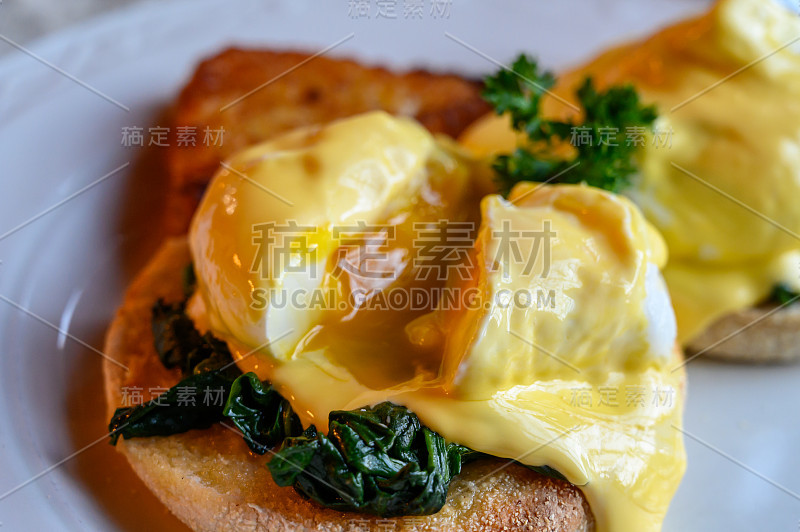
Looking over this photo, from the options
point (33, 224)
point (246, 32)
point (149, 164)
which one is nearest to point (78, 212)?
point (33, 224)

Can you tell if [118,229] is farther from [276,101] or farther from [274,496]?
[274,496]

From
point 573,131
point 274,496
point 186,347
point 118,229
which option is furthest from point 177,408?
point 573,131

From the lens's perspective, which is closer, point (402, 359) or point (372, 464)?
point (372, 464)

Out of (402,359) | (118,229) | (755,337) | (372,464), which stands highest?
(118,229)

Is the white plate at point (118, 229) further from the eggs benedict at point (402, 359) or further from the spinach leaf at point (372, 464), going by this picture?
the spinach leaf at point (372, 464)

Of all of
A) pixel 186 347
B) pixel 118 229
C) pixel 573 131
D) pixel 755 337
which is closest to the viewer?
pixel 186 347

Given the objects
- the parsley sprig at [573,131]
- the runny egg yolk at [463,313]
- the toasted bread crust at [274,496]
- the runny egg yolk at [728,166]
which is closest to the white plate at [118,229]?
the toasted bread crust at [274,496]

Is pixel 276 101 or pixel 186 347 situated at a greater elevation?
pixel 276 101

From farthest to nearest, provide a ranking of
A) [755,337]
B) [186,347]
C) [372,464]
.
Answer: [755,337] → [186,347] → [372,464]
